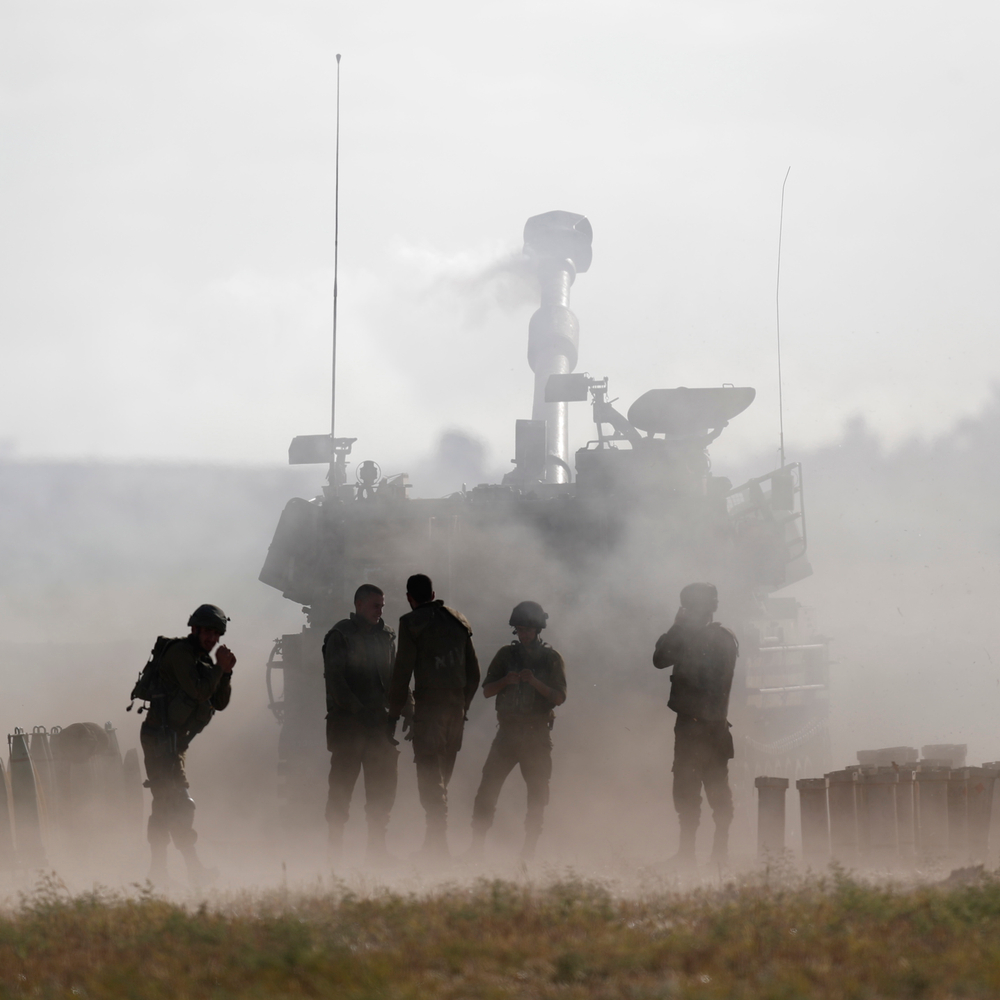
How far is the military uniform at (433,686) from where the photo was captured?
7926mm

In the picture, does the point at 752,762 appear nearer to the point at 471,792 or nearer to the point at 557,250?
the point at 471,792

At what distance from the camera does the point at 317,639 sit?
14.5 meters

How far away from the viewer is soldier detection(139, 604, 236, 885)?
7.76 meters

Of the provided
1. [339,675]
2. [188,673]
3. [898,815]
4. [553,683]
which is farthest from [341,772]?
[898,815]

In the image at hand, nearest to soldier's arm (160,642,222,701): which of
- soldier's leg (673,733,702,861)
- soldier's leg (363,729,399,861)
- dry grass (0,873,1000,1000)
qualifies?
soldier's leg (363,729,399,861)

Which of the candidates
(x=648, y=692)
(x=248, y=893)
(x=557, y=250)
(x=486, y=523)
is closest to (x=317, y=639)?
Answer: (x=486, y=523)

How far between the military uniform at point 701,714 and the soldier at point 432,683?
1.43 m

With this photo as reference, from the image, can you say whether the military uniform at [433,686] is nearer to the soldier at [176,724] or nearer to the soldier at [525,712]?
the soldier at [525,712]

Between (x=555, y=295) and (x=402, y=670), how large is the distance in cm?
2134

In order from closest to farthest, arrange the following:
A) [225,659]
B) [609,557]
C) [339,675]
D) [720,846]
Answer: [225,659], [339,675], [720,846], [609,557]

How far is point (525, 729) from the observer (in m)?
8.59

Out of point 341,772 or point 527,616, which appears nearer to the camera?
point 341,772

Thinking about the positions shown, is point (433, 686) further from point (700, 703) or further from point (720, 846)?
point (720, 846)

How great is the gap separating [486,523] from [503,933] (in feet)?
30.2
